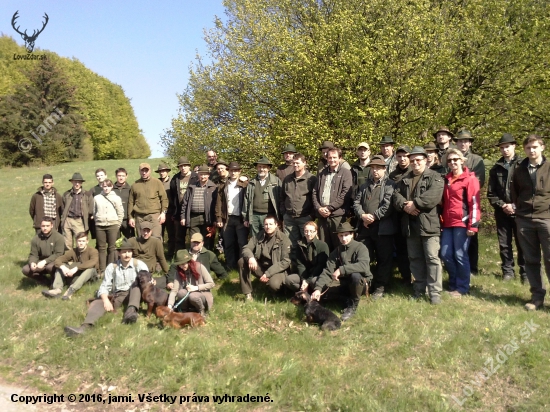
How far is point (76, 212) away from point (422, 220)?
23.9 ft

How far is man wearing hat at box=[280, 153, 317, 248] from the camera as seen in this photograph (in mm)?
7641

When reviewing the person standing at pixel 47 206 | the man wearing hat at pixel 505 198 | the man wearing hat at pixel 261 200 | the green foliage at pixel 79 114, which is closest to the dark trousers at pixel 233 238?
the man wearing hat at pixel 261 200

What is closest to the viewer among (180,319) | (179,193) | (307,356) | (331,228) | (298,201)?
(307,356)

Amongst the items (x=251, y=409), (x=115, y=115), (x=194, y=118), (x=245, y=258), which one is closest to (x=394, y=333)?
(x=251, y=409)

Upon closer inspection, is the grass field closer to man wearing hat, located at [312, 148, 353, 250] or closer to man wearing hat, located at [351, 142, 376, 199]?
man wearing hat, located at [312, 148, 353, 250]

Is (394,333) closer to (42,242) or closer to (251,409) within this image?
(251,409)

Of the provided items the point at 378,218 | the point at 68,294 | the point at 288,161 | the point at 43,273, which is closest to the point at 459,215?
the point at 378,218

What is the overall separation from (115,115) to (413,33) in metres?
52.4

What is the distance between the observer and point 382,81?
36.3 feet

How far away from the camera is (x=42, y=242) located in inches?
331

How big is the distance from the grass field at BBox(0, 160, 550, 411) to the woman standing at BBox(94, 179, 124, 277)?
1891 millimetres

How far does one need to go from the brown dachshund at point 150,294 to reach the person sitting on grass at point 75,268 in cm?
192

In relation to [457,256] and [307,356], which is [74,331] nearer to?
[307,356]

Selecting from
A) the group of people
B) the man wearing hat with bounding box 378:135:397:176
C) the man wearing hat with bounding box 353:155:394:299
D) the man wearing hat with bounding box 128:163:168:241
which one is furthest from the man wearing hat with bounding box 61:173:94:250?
the man wearing hat with bounding box 378:135:397:176
